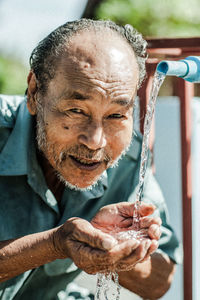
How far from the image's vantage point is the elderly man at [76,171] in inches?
73.6

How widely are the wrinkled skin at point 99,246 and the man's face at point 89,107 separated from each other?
34 centimetres

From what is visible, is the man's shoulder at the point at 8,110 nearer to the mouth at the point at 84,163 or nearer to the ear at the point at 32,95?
the ear at the point at 32,95

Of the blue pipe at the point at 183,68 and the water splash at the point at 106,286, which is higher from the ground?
the blue pipe at the point at 183,68

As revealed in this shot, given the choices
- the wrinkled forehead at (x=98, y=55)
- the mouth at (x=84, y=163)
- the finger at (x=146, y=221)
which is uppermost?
the wrinkled forehead at (x=98, y=55)

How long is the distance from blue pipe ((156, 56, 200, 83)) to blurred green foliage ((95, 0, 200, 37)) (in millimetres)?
5738

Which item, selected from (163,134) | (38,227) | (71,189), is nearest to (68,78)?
(71,189)

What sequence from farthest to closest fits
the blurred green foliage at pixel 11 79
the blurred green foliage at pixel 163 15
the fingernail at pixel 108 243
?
the blurred green foliage at pixel 11 79 < the blurred green foliage at pixel 163 15 < the fingernail at pixel 108 243

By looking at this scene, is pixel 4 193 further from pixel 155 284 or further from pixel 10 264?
pixel 155 284

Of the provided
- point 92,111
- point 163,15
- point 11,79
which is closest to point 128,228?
point 92,111

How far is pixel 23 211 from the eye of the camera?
2.38 meters

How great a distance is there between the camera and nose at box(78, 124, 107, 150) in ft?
6.57

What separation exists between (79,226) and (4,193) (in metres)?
0.73

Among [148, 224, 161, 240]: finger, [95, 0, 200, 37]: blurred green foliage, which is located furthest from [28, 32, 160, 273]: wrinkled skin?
[95, 0, 200, 37]: blurred green foliage

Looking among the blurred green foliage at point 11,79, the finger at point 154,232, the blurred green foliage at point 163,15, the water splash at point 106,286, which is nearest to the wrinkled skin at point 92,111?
the finger at point 154,232
